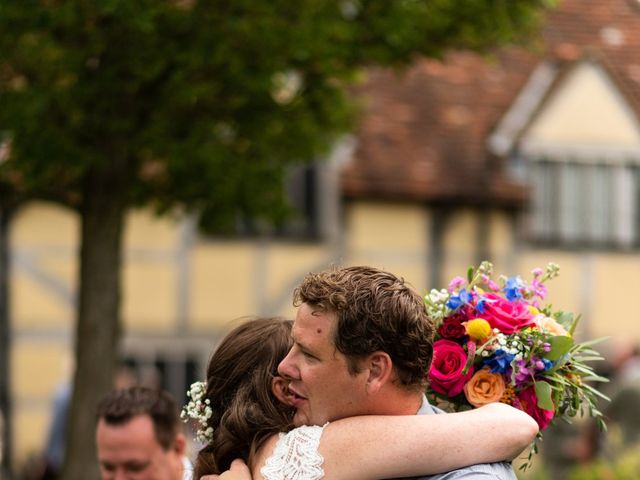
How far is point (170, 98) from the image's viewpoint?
9.16 m

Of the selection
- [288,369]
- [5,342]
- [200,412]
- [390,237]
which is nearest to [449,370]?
[288,369]

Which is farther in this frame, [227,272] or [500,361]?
[227,272]

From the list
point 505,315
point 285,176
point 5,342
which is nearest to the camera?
point 505,315

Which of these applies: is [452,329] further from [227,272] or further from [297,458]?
[227,272]

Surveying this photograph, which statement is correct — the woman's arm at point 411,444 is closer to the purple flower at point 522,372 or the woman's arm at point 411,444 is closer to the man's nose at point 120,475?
the purple flower at point 522,372

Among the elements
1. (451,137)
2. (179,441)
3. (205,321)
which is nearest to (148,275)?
(205,321)

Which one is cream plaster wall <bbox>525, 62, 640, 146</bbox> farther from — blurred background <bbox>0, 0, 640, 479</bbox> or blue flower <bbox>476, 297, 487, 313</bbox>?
blue flower <bbox>476, 297, 487, 313</bbox>

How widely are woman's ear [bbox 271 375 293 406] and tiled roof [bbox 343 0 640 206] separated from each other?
1305cm

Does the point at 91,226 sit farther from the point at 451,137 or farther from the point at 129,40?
the point at 451,137

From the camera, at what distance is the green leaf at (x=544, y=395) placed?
12.6ft

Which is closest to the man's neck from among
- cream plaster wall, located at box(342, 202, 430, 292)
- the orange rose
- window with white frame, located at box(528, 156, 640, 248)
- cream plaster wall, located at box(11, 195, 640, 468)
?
the orange rose

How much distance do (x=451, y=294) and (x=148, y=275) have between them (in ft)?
41.2

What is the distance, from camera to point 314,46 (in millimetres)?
8953

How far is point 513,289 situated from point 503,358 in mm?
318
